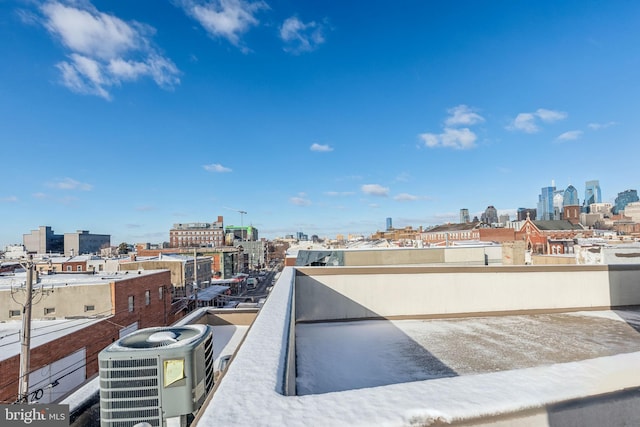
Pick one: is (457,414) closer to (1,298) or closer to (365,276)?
(365,276)

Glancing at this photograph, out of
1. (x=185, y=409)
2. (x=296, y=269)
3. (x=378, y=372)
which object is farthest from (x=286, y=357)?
(x=296, y=269)

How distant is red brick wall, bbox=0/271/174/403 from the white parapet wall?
1082 centimetres

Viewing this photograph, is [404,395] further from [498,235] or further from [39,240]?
[39,240]

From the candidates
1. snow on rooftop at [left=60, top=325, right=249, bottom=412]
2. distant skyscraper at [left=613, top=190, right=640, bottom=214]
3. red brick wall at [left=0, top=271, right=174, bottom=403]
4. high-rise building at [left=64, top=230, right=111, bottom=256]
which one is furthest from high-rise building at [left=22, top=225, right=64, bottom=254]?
distant skyscraper at [left=613, top=190, right=640, bottom=214]

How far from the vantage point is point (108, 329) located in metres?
16.1

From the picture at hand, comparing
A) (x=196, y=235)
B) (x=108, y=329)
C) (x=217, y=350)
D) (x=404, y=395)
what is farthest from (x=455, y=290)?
(x=196, y=235)

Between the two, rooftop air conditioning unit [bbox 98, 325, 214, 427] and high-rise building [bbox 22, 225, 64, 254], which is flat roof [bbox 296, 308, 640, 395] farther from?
high-rise building [bbox 22, 225, 64, 254]

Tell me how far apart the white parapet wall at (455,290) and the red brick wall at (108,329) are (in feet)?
35.5

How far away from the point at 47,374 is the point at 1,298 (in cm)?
635

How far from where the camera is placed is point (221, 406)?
140 cm

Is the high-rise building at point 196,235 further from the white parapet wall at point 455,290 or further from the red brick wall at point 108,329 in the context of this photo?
the white parapet wall at point 455,290

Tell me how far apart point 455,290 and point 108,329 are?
1655 cm

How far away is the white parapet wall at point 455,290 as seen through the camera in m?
7.27

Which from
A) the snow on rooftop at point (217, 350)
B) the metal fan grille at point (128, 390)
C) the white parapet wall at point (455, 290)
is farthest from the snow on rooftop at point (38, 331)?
the metal fan grille at point (128, 390)
